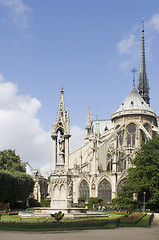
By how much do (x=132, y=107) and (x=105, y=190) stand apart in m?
24.3

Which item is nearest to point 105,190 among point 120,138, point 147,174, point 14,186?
point 120,138

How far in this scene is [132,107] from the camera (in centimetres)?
9069

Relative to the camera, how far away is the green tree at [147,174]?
5338cm

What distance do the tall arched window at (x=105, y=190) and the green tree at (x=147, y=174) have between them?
58.9 ft

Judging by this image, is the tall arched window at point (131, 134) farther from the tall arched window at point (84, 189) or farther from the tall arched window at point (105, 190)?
the tall arched window at point (84, 189)

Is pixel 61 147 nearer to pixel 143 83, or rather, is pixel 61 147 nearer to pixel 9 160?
pixel 9 160

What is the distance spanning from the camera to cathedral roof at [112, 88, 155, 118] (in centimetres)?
8956

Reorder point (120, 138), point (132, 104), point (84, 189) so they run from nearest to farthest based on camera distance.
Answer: point (84, 189) < point (120, 138) < point (132, 104)

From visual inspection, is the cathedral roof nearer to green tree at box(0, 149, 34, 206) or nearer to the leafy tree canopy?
the leafy tree canopy

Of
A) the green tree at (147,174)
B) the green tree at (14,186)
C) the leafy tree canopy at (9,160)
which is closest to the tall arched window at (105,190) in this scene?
the leafy tree canopy at (9,160)

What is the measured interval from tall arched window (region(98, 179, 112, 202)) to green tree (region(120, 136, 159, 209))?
58.9ft

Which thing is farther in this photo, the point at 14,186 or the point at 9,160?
the point at 9,160

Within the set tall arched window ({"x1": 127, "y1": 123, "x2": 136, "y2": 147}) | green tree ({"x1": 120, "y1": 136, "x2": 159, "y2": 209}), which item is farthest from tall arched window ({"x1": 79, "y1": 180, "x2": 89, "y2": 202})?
green tree ({"x1": 120, "y1": 136, "x2": 159, "y2": 209})

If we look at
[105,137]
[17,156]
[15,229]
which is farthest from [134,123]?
[15,229]
